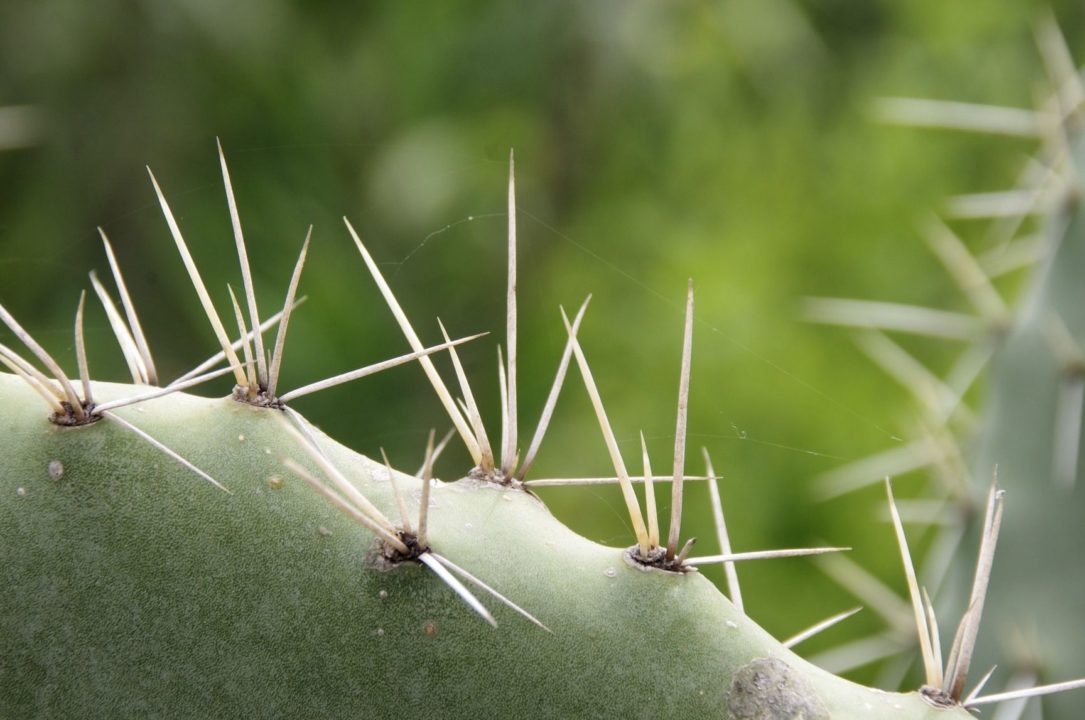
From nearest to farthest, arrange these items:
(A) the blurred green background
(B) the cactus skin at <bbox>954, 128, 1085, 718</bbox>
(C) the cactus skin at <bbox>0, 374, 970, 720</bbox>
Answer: (C) the cactus skin at <bbox>0, 374, 970, 720</bbox>
(B) the cactus skin at <bbox>954, 128, 1085, 718</bbox>
(A) the blurred green background

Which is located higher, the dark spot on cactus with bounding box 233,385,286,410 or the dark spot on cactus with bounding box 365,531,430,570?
the dark spot on cactus with bounding box 233,385,286,410

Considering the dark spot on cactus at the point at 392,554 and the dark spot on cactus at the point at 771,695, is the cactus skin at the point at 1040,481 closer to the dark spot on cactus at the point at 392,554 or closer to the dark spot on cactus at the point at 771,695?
the dark spot on cactus at the point at 771,695

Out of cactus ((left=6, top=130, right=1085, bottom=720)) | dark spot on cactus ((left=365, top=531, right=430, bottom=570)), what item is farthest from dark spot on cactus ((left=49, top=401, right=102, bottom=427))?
dark spot on cactus ((left=365, top=531, right=430, bottom=570))

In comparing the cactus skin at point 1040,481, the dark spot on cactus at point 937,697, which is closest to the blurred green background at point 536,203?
the cactus skin at point 1040,481

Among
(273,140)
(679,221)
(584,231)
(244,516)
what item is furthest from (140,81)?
(244,516)

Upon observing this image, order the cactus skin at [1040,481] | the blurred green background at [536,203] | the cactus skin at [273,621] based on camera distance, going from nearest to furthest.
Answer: the cactus skin at [273,621]
the cactus skin at [1040,481]
the blurred green background at [536,203]

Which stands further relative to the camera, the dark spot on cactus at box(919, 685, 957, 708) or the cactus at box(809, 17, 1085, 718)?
the cactus at box(809, 17, 1085, 718)

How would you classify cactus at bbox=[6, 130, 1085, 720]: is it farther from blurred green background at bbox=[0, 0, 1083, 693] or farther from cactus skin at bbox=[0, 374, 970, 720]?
blurred green background at bbox=[0, 0, 1083, 693]
